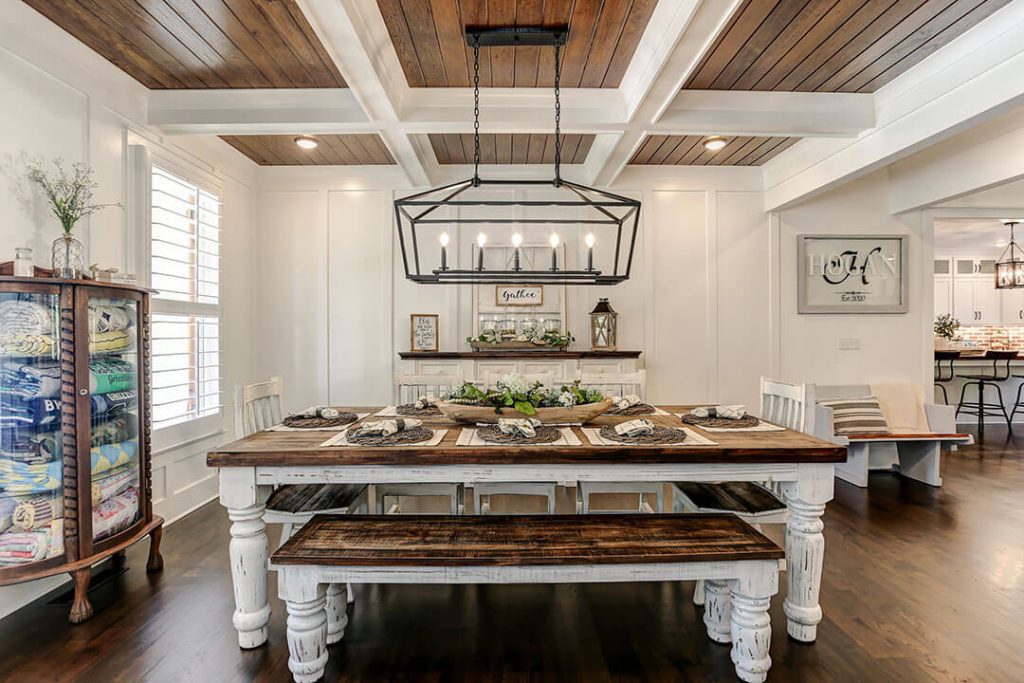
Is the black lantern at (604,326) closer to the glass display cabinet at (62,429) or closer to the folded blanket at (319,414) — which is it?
the folded blanket at (319,414)

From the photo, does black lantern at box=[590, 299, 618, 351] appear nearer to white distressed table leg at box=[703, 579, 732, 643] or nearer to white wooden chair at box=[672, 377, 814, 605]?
white wooden chair at box=[672, 377, 814, 605]

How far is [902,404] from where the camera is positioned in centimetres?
459

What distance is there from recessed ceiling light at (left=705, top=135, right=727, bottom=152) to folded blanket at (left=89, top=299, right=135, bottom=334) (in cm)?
386

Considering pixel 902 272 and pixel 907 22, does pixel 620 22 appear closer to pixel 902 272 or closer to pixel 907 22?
pixel 907 22

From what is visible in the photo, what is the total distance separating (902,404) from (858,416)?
2.21 feet

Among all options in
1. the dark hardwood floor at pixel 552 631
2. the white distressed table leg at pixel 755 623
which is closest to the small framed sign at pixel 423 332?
the dark hardwood floor at pixel 552 631

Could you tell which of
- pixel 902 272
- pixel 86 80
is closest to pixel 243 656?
pixel 86 80

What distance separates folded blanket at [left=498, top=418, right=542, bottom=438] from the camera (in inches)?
84.4

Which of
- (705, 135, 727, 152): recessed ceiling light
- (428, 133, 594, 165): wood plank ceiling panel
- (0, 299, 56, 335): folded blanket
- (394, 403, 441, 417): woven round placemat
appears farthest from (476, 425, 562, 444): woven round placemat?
(705, 135, 727, 152): recessed ceiling light

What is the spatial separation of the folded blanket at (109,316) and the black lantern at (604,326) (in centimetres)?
323

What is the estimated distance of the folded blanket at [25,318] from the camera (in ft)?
6.80

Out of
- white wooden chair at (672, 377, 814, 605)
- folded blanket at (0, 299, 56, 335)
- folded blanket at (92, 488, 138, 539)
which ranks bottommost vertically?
folded blanket at (92, 488, 138, 539)

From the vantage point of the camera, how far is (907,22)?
242 cm

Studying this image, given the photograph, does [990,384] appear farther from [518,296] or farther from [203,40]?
[203,40]
